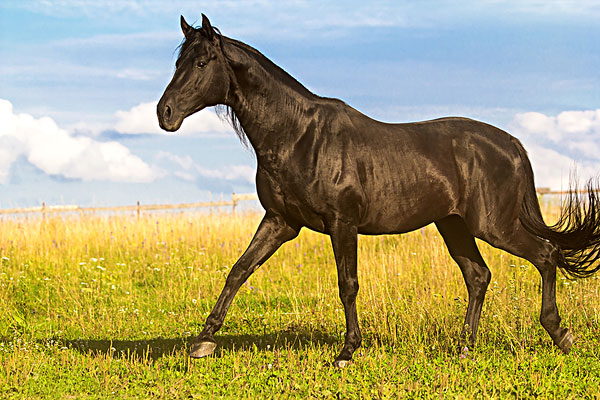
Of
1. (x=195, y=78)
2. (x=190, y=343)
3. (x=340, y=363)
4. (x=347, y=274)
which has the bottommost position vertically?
(x=190, y=343)

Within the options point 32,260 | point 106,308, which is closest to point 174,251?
point 32,260

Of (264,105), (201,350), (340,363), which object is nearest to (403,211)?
(340,363)

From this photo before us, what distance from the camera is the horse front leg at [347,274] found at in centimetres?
552

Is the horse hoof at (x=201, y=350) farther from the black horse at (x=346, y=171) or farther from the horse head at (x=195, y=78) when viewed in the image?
the horse head at (x=195, y=78)

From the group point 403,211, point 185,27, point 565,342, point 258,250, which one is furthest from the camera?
point 565,342

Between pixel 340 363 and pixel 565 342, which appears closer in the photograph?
pixel 340 363

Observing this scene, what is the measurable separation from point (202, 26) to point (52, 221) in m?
11.7

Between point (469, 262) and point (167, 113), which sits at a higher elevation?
point (167, 113)

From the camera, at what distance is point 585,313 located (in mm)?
7738

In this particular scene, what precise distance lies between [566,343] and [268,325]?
3.50 metres

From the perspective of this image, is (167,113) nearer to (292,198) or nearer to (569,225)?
(292,198)

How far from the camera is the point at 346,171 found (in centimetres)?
561

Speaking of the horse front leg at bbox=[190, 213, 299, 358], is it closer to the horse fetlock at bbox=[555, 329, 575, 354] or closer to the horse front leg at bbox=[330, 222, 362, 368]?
the horse front leg at bbox=[330, 222, 362, 368]

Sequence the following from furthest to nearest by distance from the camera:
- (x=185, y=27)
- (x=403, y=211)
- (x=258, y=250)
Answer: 1. (x=403, y=211)
2. (x=258, y=250)
3. (x=185, y=27)
